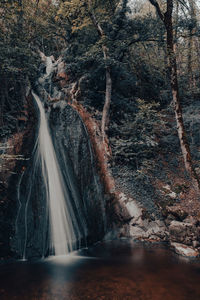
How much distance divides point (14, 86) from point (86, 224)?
835 centimetres

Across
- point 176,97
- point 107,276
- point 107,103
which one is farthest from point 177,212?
point 107,103

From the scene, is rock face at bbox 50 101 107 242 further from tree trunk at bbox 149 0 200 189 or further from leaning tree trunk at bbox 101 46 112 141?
tree trunk at bbox 149 0 200 189

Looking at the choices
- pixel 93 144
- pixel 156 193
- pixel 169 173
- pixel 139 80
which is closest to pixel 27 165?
pixel 93 144

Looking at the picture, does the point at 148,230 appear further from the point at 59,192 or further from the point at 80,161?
the point at 80,161

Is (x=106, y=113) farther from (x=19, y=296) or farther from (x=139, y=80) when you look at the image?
(x=19, y=296)

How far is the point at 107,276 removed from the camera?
5.68m

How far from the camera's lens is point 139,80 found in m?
15.1

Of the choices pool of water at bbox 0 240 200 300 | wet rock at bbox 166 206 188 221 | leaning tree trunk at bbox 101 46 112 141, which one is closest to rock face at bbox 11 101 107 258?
pool of water at bbox 0 240 200 300

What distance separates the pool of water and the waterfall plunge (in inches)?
25.4

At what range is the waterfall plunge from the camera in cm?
804

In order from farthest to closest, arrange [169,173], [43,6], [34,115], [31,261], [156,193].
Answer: [43,6]
[34,115]
[169,173]
[156,193]
[31,261]

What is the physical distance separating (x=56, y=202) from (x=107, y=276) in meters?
4.10

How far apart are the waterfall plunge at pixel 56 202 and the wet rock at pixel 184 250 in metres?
3.92

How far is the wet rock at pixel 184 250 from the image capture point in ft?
22.4
